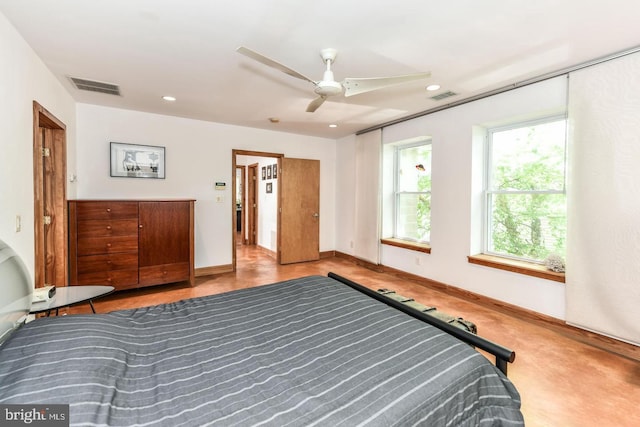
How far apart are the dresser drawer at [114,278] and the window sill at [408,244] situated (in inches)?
143

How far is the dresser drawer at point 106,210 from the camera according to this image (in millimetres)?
3357

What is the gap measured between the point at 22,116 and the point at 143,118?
6.98 ft

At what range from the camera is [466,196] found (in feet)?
12.1

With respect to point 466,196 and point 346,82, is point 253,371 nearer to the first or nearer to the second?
point 346,82

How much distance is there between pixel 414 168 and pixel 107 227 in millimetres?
4320

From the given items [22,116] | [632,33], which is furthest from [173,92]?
[632,33]

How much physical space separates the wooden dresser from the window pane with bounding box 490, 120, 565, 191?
3.97 metres

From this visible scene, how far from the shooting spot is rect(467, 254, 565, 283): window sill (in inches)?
114

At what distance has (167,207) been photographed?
3.81 meters

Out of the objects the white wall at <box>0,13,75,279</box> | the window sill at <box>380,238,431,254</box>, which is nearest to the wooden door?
the window sill at <box>380,238,431,254</box>

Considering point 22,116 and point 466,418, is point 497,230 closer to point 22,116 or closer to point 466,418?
point 466,418

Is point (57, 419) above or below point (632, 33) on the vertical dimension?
below

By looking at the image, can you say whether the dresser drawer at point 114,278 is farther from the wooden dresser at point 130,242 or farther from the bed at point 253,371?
the bed at point 253,371

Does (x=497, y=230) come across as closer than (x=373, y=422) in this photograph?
No
